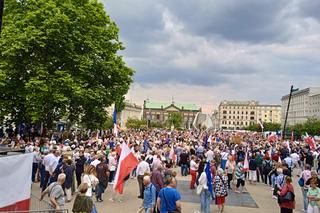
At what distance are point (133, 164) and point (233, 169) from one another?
7.37 m


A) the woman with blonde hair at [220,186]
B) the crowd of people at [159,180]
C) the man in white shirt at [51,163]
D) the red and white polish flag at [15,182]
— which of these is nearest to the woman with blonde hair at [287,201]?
the crowd of people at [159,180]

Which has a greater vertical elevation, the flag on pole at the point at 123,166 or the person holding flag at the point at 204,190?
the flag on pole at the point at 123,166

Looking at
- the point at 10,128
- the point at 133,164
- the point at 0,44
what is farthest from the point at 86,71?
the point at 133,164

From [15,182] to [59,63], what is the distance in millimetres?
23129

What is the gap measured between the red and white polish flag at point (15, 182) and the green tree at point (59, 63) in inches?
772

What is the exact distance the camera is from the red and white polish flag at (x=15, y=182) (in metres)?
5.85

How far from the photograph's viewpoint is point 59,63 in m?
28.2

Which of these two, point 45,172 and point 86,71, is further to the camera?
point 86,71

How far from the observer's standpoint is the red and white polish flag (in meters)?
5.85

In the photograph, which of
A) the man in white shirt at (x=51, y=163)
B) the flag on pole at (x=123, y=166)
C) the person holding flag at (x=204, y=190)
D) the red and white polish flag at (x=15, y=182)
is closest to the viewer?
the red and white polish flag at (x=15, y=182)

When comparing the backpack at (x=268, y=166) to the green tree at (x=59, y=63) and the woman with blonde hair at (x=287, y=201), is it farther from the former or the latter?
the green tree at (x=59, y=63)

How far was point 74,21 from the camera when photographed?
27844 mm

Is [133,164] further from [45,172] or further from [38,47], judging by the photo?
[38,47]

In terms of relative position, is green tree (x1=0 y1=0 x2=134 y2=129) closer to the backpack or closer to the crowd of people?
the crowd of people
